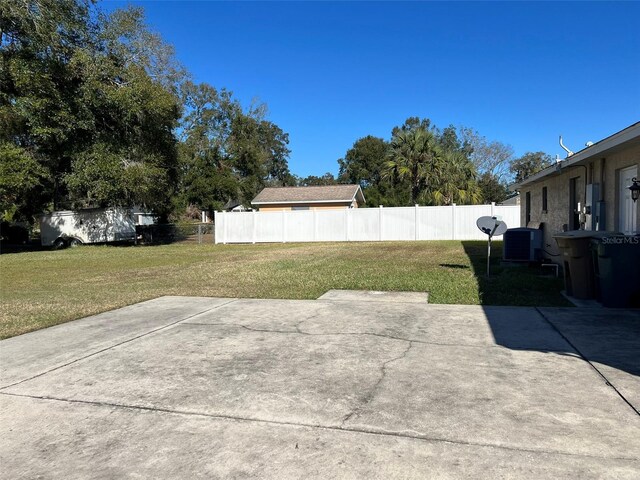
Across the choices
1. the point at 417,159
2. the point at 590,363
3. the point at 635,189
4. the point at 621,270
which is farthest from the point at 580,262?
the point at 417,159

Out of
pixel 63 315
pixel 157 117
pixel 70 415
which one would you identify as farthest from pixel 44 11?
pixel 70 415

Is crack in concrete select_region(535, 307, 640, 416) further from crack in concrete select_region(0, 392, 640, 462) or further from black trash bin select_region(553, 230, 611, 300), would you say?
black trash bin select_region(553, 230, 611, 300)

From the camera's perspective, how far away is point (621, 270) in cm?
707

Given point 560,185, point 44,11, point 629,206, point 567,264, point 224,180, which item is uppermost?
point 44,11

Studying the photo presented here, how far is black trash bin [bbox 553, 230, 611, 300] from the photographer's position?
779cm

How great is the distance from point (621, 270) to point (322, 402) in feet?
18.9

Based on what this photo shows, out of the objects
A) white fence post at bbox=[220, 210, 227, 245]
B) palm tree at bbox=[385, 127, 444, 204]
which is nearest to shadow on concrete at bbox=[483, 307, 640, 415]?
white fence post at bbox=[220, 210, 227, 245]

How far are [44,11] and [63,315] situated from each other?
18.0 meters

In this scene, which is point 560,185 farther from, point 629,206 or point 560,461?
point 560,461

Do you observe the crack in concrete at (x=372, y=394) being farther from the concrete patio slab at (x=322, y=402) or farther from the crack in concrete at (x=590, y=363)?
the crack in concrete at (x=590, y=363)

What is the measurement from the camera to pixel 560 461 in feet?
9.27

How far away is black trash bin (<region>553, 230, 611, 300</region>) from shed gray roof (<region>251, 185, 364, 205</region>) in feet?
93.1

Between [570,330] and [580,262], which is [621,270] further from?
[570,330]

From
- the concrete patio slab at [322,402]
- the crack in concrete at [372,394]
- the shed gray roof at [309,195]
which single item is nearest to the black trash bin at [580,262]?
the concrete patio slab at [322,402]
